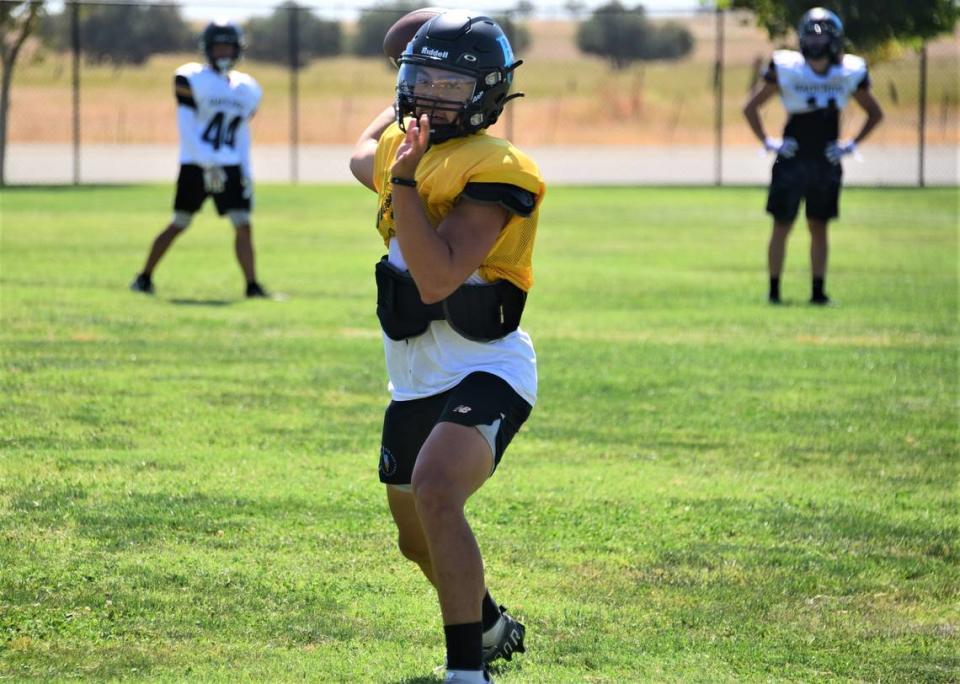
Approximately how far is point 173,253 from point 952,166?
2622 cm

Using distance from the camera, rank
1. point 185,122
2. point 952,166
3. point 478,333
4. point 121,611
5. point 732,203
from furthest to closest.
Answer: point 952,166, point 732,203, point 185,122, point 121,611, point 478,333

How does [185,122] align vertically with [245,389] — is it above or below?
above

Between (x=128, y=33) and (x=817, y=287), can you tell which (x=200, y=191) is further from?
(x=128, y=33)

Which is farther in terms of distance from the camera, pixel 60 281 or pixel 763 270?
pixel 763 270

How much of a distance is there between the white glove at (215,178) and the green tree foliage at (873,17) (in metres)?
17.9

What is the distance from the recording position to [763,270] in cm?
1652

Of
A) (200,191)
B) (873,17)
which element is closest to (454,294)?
(200,191)

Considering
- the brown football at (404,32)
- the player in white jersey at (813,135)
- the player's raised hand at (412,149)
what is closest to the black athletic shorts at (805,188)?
the player in white jersey at (813,135)

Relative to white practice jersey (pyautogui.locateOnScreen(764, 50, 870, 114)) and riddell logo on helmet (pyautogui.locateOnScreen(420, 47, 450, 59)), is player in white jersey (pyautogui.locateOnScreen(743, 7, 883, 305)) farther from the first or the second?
riddell logo on helmet (pyautogui.locateOnScreen(420, 47, 450, 59))

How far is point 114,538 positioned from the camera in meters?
5.95

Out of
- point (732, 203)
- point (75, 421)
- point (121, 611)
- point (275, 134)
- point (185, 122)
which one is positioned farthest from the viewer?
point (275, 134)

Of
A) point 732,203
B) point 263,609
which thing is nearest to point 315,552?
point 263,609

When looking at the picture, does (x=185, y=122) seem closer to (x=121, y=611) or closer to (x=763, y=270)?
(x=763, y=270)

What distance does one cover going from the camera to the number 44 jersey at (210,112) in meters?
13.8
